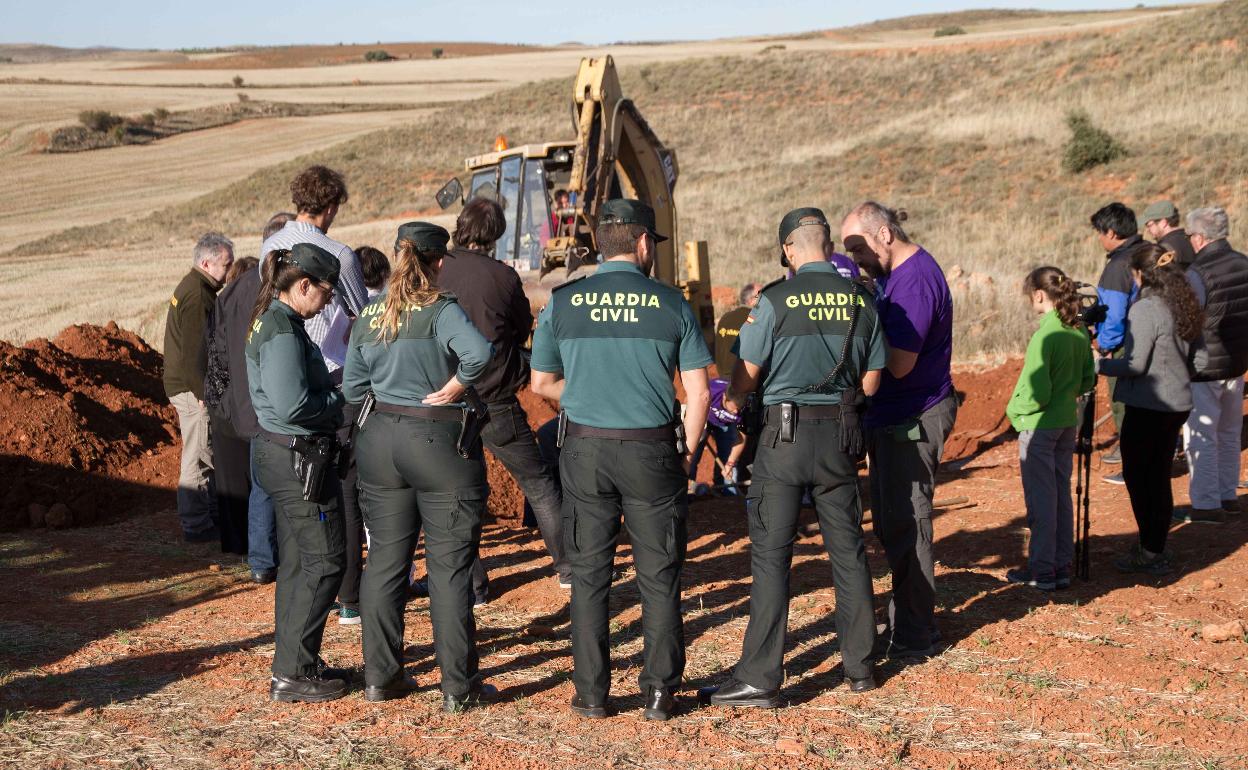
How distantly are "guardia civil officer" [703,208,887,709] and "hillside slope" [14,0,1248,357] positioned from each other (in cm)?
1079

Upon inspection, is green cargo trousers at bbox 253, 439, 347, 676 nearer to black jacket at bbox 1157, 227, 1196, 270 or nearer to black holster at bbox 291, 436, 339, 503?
black holster at bbox 291, 436, 339, 503

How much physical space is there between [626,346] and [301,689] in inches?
80.7

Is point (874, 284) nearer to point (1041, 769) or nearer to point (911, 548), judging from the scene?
point (911, 548)

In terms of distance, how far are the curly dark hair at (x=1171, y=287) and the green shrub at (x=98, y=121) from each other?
5505 cm

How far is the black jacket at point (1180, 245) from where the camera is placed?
8.49m

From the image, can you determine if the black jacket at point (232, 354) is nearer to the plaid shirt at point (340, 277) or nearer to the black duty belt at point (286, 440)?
A: the plaid shirt at point (340, 277)

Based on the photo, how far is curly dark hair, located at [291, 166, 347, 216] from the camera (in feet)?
20.4

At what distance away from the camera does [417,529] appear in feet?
16.6

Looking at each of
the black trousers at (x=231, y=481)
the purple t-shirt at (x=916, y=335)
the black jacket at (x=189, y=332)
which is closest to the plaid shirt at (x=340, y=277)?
the black trousers at (x=231, y=481)

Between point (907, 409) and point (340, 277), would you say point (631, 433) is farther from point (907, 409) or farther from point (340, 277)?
point (340, 277)

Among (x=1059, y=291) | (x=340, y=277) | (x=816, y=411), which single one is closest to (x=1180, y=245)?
(x=1059, y=291)

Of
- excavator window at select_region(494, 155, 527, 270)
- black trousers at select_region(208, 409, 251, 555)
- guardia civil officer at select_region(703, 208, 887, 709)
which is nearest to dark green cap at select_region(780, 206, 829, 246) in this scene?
guardia civil officer at select_region(703, 208, 887, 709)

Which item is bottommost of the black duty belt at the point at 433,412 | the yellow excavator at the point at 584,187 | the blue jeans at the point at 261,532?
the blue jeans at the point at 261,532

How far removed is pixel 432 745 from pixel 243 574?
10.9ft
